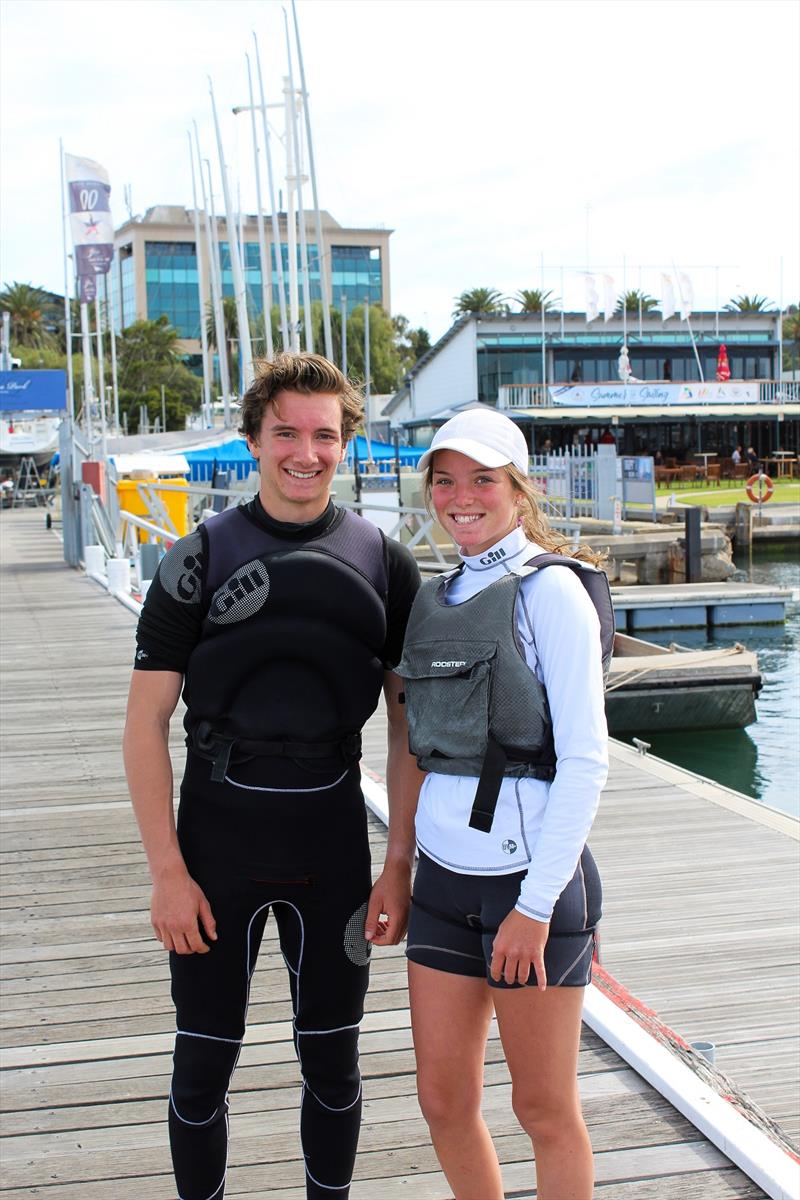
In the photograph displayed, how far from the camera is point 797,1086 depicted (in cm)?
547

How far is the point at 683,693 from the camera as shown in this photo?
55.0 ft

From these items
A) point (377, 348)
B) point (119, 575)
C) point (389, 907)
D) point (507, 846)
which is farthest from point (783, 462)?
point (507, 846)

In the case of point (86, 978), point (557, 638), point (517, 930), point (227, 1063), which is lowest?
point (86, 978)

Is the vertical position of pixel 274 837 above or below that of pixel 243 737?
below

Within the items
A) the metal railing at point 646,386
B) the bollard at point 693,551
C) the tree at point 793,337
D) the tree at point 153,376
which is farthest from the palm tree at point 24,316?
the bollard at point 693,551

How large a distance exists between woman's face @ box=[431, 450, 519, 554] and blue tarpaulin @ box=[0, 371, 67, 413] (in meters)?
21.7

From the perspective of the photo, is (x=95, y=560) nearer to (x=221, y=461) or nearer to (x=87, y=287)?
(x=221, y=461)

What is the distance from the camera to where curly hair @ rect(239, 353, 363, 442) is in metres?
2.54

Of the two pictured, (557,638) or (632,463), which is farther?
(632,463)

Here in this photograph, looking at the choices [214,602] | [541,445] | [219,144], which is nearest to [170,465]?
[219,144]

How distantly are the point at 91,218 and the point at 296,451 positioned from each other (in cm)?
2379

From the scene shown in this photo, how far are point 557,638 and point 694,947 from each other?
16.5 feet

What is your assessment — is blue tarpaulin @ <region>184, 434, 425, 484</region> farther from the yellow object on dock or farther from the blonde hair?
the blonde hair

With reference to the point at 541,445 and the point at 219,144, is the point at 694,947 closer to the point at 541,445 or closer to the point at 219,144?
the point at 219,144
